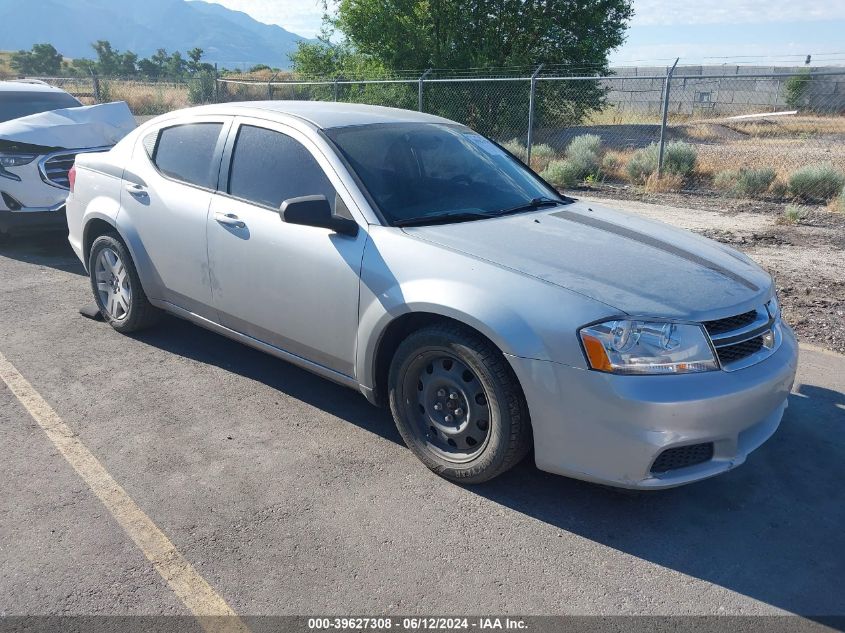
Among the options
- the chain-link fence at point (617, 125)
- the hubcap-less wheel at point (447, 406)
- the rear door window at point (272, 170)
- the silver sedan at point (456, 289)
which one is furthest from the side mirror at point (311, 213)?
the chain-link fence at point (617, 125)

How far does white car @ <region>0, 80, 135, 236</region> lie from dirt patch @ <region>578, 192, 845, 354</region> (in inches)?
279

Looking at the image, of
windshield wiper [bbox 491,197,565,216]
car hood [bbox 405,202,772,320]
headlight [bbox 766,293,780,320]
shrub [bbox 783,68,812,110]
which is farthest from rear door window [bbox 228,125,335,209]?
shrub [bbox 783,68,812,110]

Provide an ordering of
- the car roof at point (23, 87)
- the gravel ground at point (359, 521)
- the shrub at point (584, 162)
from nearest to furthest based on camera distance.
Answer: the gravel ground at point (359, 521) → the car roof at point (23, 87) → the shrub at point (584, 162)

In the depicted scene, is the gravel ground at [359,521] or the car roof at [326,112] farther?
the car roof at [326,112]

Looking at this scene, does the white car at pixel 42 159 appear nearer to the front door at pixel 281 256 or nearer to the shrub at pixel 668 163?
the front door at pixel 281 256

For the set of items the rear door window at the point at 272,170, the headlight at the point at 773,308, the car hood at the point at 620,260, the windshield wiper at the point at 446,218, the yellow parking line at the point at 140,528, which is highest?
the rear door window at the point at 272,170

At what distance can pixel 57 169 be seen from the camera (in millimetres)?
7797

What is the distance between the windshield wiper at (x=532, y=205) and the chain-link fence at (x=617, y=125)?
754 cm

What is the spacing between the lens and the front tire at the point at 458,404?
129 inches

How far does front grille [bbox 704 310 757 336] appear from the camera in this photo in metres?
3.19

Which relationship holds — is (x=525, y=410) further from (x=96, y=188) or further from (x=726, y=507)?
(x=96, y=188)

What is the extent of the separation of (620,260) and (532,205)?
37.6 inches

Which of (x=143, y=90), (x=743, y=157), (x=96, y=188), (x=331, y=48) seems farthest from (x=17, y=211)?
(x=143, y=90)

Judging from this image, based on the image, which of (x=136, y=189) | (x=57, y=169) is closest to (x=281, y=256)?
(x=136, y=189)
